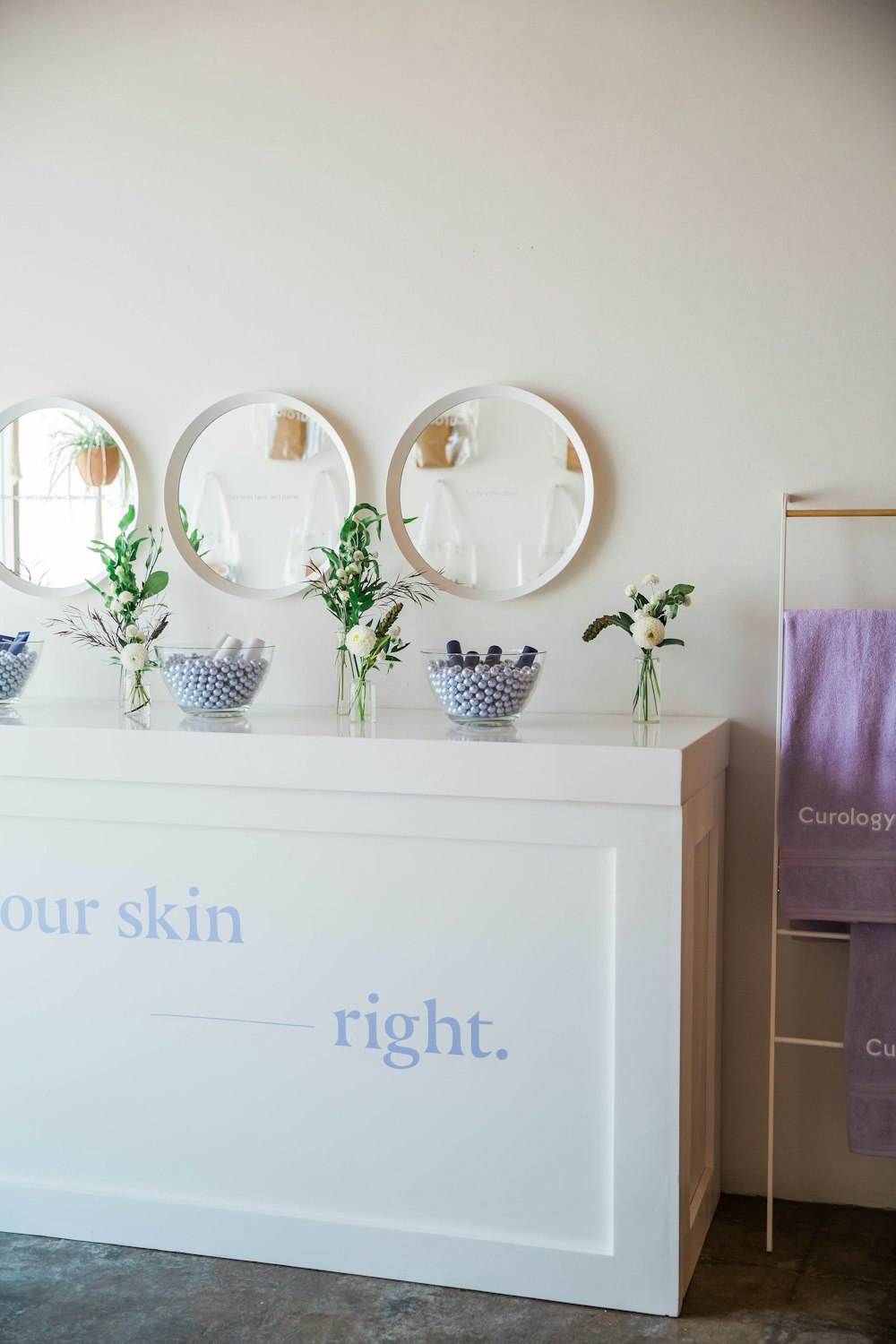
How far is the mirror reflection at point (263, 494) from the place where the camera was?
2367 millimetres

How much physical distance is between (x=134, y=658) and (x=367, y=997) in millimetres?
752

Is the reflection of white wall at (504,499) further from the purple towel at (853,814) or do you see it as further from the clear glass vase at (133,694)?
the clear glass vase at (133,694)

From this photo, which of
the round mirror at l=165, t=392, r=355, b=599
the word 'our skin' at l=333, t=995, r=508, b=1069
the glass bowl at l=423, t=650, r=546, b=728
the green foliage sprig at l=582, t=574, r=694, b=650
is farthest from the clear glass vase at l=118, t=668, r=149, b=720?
the green foliage sprig at l=582, t=574, r=694, b=650

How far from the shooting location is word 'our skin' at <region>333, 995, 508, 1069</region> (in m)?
1.83

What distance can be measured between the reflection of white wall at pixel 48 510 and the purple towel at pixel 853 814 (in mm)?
1416

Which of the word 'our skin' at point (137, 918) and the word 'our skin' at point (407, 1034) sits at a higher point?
the word 'our skin' at point (137, 918)

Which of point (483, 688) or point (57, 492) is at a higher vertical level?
point (57, 492)

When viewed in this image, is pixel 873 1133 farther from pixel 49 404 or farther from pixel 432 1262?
pixel 49 404

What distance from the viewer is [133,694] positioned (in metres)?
2.19

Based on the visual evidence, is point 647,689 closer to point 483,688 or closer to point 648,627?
point 648,627

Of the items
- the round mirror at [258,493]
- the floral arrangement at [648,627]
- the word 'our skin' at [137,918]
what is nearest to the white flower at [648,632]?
the floral arrangement at [648,627]

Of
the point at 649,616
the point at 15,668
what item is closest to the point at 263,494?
the point at 15,668

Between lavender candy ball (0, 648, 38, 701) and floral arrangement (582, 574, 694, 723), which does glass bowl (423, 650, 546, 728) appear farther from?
lavender candy ball (0, 648, 38, 701)

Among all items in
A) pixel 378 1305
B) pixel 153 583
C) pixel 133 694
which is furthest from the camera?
pixel 153 583
